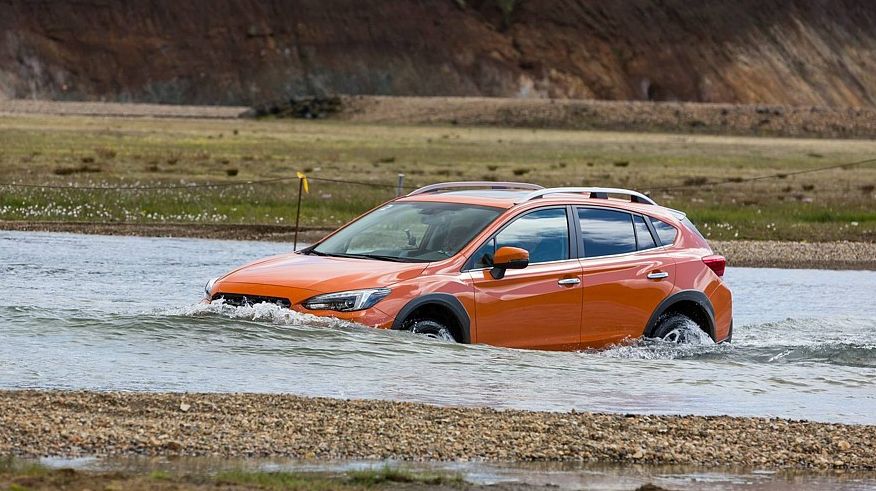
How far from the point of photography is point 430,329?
1169 centimetres

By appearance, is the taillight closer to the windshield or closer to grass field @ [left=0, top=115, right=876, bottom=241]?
the windshield

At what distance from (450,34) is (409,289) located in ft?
369

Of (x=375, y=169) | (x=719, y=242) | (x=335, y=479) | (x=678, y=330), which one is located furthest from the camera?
(x=375, y=169)

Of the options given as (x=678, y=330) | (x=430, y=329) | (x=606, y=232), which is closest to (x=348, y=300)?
(x=430, y=329)

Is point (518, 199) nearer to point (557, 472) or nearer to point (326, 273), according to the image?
point (326, 273)

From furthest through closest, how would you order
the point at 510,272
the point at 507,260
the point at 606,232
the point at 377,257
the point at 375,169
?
1. the point at 375,169
2. the point at 606,232
3. the point at 377,257
4. the point at 510,272
5. the point at 507,260

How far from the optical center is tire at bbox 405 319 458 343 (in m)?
11.6

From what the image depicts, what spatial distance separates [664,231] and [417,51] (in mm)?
108987

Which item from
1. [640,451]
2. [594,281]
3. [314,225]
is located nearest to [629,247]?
[594,281]

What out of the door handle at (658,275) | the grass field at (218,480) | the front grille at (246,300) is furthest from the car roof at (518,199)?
the grass field at (218,480)

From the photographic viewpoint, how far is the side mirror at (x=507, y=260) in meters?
11.7

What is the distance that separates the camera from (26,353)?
1155cm

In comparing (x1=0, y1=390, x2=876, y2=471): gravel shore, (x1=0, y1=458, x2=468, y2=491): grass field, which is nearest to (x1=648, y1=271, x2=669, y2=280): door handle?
Result: (x1=0, y1=390, x2=876, y2=471): gravel shore

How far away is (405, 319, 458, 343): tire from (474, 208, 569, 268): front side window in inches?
28.1
